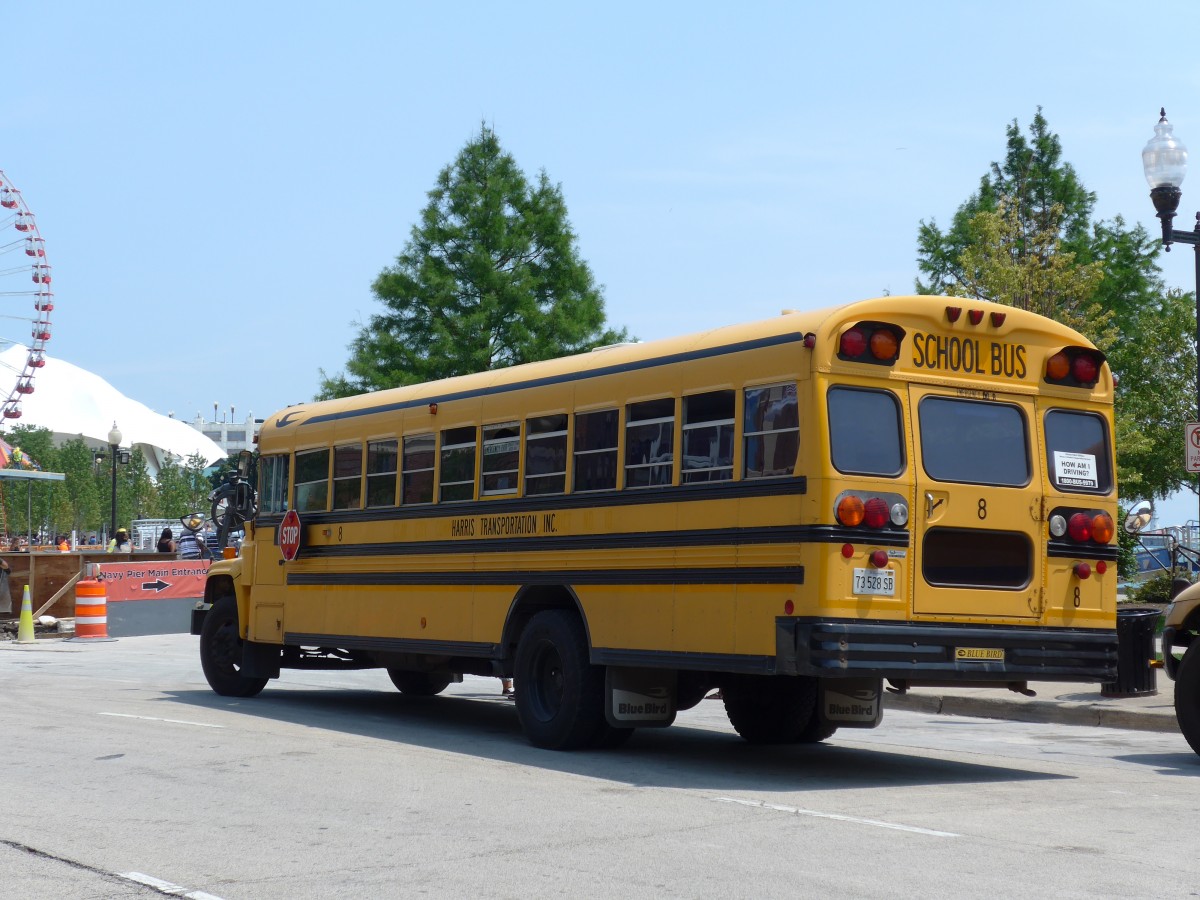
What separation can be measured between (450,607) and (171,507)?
361ft

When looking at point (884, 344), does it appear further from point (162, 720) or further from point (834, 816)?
point (162, 720)

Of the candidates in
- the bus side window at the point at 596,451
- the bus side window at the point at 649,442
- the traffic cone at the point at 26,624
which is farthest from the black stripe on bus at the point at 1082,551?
the traffic cone at the point at 26,624

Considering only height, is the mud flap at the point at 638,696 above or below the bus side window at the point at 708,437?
below

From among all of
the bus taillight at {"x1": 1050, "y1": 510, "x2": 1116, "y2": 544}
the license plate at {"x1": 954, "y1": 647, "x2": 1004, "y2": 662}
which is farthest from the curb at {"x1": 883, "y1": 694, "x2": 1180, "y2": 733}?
the license plate at {"x1": 954, "y1": 647, "x2": 1004, "y2": 662}

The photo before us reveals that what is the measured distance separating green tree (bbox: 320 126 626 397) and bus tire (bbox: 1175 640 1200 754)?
1278 inches

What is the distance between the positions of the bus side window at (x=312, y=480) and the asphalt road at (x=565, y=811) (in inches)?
78.1

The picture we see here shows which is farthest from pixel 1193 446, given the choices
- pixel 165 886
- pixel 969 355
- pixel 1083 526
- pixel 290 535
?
pixel 165 886

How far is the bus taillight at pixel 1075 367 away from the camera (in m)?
10.6

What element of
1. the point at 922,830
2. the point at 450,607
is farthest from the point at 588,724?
the point at 922,830

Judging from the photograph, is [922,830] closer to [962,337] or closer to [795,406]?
[795,406]

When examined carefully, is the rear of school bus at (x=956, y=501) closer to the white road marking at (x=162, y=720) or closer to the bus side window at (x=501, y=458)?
the bus side window at (x=501, y=458)

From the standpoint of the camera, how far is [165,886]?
6.48 meters

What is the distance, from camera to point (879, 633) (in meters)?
9.42

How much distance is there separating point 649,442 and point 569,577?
1256mm
